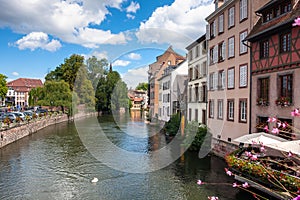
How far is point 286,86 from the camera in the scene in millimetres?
13438

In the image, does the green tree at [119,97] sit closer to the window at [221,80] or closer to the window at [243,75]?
the window at [221,80]

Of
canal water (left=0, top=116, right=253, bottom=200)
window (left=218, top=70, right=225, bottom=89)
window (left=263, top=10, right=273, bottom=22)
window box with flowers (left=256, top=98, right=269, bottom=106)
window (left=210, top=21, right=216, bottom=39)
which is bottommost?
canal water (left=0, top=116, right=253, bottom=200)

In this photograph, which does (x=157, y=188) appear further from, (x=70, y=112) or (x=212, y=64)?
(x=70, y=112)

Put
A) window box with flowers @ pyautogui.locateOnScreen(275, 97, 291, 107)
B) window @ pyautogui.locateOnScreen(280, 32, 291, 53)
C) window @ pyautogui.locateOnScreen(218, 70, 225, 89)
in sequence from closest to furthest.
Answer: window box with flowers @ pyautogui.locateOnScreen(275, 97, 291, 107), window @ pyautogui.locateOnScreen(280, 32, 291, 53), window @ pyautogui.locateOnScreen(218, 70, 225, 89)

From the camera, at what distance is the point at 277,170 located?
11.0m

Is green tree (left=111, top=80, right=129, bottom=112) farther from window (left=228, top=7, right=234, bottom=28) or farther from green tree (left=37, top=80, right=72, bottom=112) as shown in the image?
window (left=228, top=7, right=234, bottom=28)

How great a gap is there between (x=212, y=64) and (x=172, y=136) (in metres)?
8.68

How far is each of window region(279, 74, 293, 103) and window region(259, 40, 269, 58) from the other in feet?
5.82

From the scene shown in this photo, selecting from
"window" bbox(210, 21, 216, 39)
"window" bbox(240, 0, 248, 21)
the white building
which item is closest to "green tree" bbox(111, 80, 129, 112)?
the white building

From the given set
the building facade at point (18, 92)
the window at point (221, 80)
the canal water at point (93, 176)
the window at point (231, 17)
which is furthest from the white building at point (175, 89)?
the building facade at point (18, 92)

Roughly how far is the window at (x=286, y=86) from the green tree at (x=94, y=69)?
169 ft

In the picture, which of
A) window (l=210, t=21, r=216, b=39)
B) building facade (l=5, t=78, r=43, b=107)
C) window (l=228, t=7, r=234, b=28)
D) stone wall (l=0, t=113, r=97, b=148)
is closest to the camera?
window (l=228, t=7, r=234, b=28)

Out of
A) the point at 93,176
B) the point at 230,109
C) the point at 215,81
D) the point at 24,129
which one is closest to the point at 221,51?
the point at 215,81

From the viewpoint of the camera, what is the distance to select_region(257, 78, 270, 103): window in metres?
14.7
